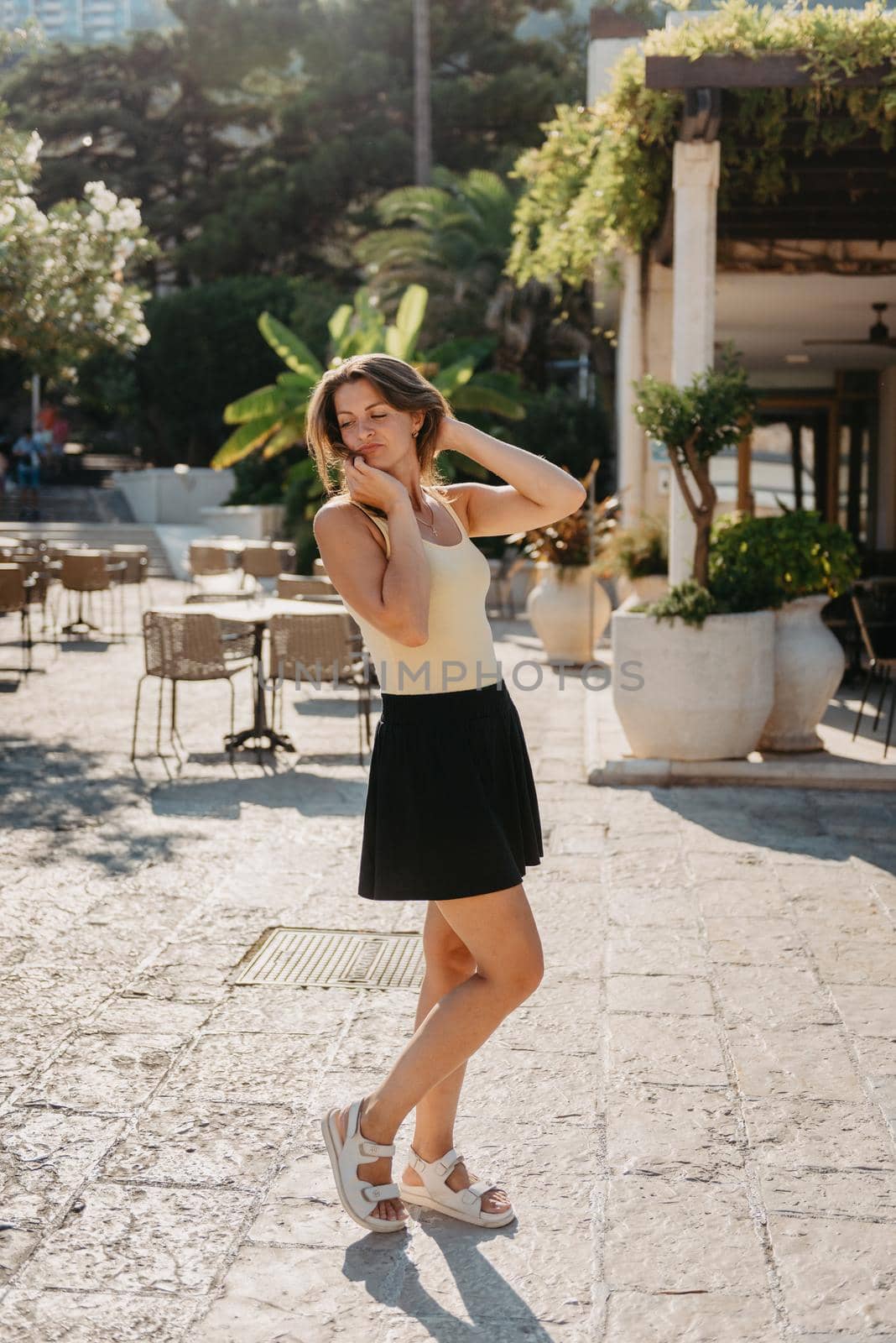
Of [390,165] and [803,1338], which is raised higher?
[390,165]

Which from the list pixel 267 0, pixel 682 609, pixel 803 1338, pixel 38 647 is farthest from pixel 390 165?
pixel 803 1338

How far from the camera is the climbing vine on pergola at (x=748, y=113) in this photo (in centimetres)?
775

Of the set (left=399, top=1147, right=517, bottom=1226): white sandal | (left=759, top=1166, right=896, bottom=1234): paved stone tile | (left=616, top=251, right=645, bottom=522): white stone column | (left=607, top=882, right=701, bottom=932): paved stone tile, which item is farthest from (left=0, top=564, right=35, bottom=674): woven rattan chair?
(left=759, top=1166, right=896, bottom=1234): paved stone tile

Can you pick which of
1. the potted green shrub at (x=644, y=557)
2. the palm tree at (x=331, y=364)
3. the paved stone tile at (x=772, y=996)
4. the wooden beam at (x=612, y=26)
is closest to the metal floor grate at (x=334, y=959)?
the paved stone tile at (x=772, y=996)

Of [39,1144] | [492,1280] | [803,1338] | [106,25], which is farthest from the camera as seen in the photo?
[106,25]

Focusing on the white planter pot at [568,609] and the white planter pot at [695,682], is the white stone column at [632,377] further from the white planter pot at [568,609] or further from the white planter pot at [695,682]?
the white planter pot at [695,682]

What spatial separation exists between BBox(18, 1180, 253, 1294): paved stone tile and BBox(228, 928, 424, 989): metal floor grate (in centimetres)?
145

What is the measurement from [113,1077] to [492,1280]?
1.40m

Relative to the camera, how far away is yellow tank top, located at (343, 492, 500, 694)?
2.93 m

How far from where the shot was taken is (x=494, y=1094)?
12.5 ft

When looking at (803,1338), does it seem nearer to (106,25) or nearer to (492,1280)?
(492,1280)

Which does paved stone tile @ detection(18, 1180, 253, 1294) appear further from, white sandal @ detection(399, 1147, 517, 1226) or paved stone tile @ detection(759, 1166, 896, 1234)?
paved stone tile @ detection(759, 1166, 896, 1234)

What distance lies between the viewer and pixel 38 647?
46.5 ft

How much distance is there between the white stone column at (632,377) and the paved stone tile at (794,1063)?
8.55 m
